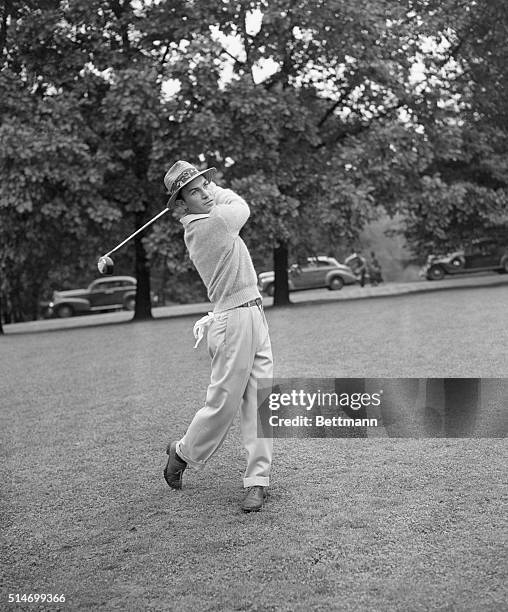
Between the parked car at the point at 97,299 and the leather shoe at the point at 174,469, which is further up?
the leather shoe at the point at 174,469

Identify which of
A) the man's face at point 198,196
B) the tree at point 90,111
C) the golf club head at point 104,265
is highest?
the tree at point 90,111

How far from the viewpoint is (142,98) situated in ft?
76.5

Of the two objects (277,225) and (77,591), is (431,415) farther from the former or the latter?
(277,225)

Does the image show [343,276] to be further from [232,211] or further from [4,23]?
[232,211]

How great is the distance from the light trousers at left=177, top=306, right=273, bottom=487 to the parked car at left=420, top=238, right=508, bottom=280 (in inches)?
1403

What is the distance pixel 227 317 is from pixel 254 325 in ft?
0.58

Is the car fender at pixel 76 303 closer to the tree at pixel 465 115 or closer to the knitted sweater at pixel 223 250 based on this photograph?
the tree at pixel 465 115

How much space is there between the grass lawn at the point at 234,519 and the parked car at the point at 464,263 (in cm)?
3205

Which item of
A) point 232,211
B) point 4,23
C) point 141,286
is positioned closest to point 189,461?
point 232,211

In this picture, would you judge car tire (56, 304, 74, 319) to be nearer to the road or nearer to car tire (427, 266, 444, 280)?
the road

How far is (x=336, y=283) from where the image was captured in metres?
44.8

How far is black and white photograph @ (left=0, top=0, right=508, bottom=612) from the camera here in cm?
475

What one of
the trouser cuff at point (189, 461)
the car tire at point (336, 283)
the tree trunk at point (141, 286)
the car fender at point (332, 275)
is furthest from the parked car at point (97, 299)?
the trouser cuff at point (189, 461)

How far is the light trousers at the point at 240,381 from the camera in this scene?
565cm
